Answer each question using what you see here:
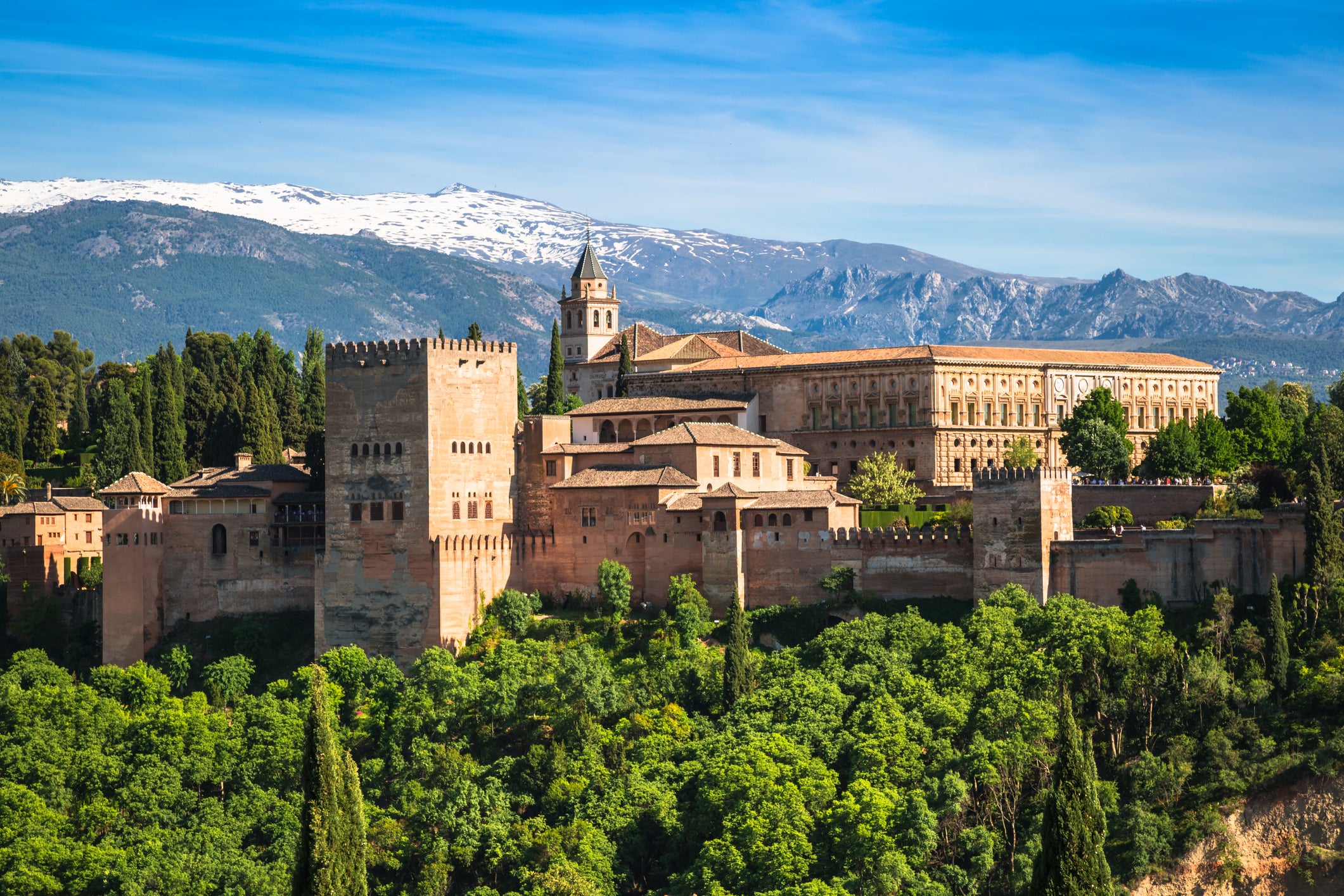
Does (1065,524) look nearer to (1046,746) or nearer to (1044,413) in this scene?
(1046,746)

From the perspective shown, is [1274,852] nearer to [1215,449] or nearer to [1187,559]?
[1187,559]

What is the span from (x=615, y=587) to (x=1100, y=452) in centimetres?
2871

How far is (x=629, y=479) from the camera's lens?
73375mm

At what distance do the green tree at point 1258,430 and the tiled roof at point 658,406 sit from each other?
82.4 feet

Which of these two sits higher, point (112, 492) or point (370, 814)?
point (112, 492)

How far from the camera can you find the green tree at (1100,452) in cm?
8738

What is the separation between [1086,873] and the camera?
41438 millimetres

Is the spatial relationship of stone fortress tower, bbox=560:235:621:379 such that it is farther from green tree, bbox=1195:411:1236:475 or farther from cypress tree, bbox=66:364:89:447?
green tree, bbox=1195:411:1236:475

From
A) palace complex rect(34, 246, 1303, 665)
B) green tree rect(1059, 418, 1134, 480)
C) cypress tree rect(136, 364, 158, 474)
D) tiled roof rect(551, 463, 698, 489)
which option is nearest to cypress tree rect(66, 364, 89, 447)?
cypress tree rect(136, 364, 158, 474)

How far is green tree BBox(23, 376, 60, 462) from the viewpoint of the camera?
110938 millimetres

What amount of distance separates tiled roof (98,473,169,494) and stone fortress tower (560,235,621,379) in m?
47.8

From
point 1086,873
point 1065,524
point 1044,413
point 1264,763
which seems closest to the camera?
point 1086,873

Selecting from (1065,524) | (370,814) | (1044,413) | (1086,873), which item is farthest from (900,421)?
(1086,873)

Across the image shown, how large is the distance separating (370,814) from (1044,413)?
169ft
